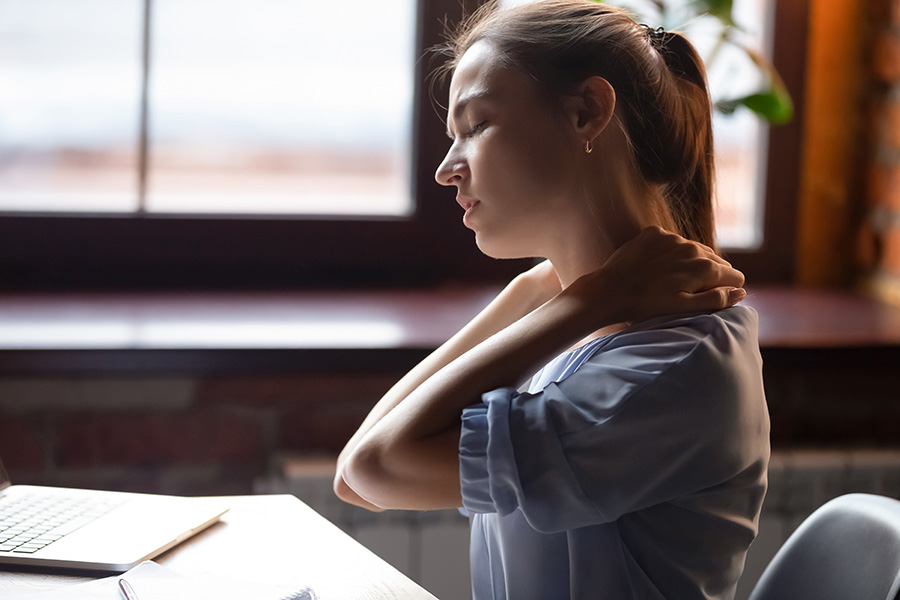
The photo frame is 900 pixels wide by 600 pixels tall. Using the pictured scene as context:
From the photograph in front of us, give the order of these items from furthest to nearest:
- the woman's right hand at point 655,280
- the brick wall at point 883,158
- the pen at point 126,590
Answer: the brick wall at point 883,158
the woman's right hand at point 655,280
the pen at point 126,590

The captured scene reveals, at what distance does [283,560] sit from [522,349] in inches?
11.5

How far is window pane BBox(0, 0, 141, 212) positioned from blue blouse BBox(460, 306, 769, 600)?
3.71 ft

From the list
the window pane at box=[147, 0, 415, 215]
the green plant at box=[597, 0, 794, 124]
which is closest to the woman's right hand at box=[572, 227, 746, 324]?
the green plant at box=[597, 0, 794, 124]

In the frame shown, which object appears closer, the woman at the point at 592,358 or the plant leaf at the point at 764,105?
the woman at the point at 592,358

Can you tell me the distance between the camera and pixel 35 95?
170cm

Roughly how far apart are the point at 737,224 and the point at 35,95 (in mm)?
1332

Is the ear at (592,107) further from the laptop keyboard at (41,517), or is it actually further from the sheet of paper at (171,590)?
the laptop keyboard at (41,517)

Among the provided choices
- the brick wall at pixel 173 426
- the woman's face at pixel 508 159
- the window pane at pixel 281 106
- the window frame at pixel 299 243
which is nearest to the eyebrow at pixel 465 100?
the woman's face at pixel 508 159

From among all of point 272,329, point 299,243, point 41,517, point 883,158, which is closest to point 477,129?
point 41,517

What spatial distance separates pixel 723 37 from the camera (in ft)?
5.87

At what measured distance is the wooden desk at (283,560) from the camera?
86cm

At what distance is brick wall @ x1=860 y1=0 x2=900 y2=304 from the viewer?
6.29 feet

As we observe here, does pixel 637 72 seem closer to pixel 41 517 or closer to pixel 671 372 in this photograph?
pixel 671 372

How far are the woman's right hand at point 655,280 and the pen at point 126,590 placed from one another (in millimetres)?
438
